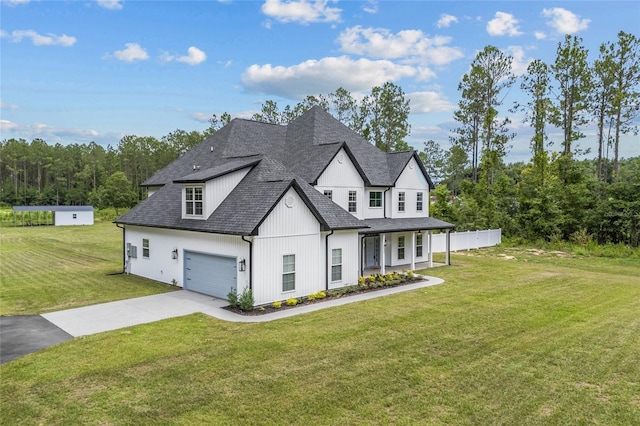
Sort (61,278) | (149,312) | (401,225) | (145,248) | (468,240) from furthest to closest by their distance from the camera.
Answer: (468,240) → (401,225) → (145,248) → (61,278) → (149,312)

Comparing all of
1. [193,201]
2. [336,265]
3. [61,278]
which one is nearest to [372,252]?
[336,265]

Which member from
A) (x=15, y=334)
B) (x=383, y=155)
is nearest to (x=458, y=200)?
(x=383, y=155)

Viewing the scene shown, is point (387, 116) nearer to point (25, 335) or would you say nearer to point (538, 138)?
point (538, 138)

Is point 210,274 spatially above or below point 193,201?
below

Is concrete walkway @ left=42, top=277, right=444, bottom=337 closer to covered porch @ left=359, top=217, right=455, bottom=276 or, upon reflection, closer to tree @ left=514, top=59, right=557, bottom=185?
covered porch @ left=359, top=217, right=455, bottom=276

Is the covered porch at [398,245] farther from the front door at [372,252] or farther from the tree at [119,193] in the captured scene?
the tree at [119,193]

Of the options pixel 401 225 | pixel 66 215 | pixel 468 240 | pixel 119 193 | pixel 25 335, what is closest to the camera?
pixel 25 335
